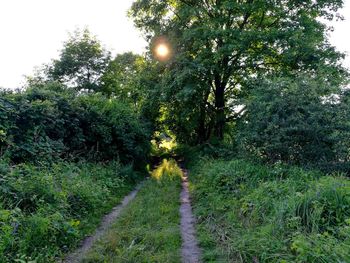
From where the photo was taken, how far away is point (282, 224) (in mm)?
5336

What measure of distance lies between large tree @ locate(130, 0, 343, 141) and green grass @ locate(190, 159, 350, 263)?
27.1 feet

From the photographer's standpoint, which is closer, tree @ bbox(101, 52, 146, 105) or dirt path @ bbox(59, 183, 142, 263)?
dirt path @ bbox(59, 183, 142, 263)

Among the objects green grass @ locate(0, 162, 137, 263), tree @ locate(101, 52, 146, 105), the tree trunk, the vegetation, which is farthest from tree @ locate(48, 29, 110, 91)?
green grass @ locate(0, 162, 137, 263)

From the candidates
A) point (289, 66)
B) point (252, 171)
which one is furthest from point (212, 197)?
point (289, 66)

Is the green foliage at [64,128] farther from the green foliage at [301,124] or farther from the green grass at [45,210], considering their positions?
the green foliage at [301,124]

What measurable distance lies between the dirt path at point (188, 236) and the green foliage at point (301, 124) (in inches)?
127

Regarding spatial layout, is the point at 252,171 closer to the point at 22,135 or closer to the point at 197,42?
the point at 22,135

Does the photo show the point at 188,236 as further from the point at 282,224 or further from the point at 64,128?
the point at 64,128

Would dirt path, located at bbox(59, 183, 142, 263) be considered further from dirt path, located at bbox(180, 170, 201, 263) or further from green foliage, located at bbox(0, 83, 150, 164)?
green foliage, located at bbox(0, 83, 150, 164)

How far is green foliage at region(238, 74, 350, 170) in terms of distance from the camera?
9.29 m

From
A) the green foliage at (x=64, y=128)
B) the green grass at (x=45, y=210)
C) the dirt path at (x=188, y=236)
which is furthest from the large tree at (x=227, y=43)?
the green grass at (x=45, y=210)

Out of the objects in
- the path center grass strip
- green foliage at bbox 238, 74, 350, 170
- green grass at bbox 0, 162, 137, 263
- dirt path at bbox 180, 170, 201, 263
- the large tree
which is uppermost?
the large tree

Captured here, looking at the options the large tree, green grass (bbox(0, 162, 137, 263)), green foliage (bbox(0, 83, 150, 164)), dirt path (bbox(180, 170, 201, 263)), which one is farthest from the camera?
the large tree

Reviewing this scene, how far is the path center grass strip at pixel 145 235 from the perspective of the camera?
17.1ft
